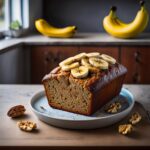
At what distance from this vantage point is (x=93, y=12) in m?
2.97

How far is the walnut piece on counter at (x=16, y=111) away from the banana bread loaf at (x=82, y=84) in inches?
3.6

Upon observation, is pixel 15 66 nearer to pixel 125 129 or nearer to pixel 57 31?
pixel 57 31

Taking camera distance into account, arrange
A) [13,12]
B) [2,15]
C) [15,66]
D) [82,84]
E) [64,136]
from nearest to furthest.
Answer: [64,136] < [82,84] < [15,66] < [2,15] < [13,12]

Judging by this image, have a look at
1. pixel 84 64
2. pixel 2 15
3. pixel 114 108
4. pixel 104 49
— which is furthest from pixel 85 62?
pixel 2 15

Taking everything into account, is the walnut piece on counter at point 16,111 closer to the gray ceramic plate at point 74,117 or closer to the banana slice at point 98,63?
the gray ceramic plate at point 74,117

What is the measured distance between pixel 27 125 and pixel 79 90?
0.60 ft

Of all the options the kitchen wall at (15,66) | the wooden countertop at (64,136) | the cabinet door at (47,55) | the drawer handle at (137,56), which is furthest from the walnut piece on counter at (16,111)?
the drawer handle at (137,56)

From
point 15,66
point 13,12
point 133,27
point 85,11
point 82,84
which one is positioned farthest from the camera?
point 85,11

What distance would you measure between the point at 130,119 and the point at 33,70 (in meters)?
1.71

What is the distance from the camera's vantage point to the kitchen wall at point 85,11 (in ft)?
9.66

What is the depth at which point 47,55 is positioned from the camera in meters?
Answer: 2.46

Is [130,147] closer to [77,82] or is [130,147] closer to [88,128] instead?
[88,128]

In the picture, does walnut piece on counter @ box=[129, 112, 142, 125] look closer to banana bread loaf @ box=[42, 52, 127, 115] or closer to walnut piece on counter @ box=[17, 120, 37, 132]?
banana bread loaf @ box=[42, 52, 127, 115]

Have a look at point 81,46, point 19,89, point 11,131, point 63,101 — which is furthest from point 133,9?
point 11,131
